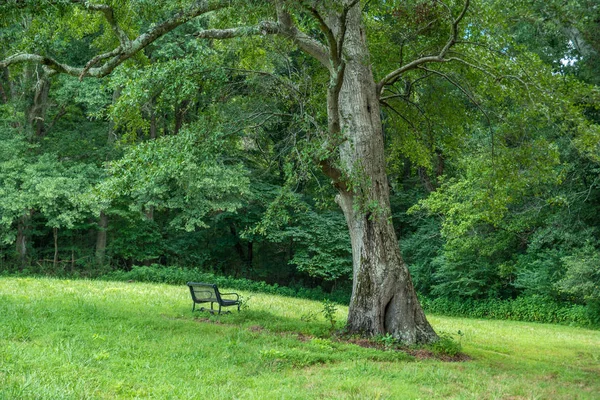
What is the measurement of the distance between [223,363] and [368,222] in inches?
164

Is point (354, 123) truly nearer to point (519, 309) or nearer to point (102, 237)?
point (519, 309)

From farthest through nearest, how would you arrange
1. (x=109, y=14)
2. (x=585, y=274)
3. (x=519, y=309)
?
(x=519, y=309) → (x=585, y=274) → (x=109, y=14)

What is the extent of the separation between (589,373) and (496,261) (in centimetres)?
1531

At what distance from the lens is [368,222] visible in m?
10.0

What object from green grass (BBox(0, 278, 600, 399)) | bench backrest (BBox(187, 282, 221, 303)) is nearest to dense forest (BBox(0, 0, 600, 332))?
bench backrest (BBox(187, 282, 221, 303))

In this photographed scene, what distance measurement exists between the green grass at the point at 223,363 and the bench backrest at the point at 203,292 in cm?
49

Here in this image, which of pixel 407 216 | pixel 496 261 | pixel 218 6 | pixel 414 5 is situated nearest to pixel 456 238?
pixel 496 261

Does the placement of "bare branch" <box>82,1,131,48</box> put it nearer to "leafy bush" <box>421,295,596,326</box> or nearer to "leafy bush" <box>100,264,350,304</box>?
"leafy bush" <box>100,264,350,304</box>

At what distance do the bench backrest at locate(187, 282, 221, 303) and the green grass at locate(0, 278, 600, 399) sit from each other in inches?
19.2

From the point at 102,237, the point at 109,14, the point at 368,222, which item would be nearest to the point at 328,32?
the point at 368,222

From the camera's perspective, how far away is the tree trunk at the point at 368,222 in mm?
9531

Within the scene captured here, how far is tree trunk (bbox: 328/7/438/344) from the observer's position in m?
9.53

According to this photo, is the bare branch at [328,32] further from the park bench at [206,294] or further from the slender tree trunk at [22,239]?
the slender tree trunk at [22,239]

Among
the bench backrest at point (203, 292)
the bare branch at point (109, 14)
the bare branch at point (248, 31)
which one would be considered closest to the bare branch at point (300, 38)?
the bare branch at point (248, 31)
